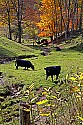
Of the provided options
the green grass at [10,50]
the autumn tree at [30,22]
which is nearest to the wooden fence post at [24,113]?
the green grass at [10,50]

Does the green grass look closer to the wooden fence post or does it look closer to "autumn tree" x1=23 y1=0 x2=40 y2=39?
"autumn tree" x1=23 y1=0 x2=40 y2=39

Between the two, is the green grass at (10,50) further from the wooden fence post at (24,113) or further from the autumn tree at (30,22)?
the wooden fence post at (24,113)

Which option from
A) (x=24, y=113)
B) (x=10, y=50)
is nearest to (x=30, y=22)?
(x=10, y=50)

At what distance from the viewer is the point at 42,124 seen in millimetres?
6035

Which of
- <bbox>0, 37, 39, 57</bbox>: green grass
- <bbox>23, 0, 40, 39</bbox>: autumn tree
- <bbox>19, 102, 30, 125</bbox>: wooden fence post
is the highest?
<bbox>19, 102, 30, 125</bbox>: wooden fence post

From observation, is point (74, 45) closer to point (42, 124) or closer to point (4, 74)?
point (4, 74)

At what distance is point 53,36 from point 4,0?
1083 centimetres

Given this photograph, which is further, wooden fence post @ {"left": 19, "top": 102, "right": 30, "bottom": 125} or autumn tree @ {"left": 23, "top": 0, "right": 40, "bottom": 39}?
autumn tree @ {"left": 23, "top": 0, "right": 40, "bottom": 39}

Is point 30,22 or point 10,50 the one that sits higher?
point 10,50

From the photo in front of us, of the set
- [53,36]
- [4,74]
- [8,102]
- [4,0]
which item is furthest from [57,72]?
[53,36]

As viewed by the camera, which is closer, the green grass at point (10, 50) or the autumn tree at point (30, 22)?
the green grass at point (10, 50)

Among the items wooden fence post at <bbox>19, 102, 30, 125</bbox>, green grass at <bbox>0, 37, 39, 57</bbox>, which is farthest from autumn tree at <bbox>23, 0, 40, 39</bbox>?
wooden fence post at <bbox>19, 102, 30, 125</bbox>

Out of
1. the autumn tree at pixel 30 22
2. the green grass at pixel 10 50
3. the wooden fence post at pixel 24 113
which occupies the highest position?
the wooden fence post at pixel 24 113

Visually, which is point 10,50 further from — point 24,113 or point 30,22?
point 30,22
